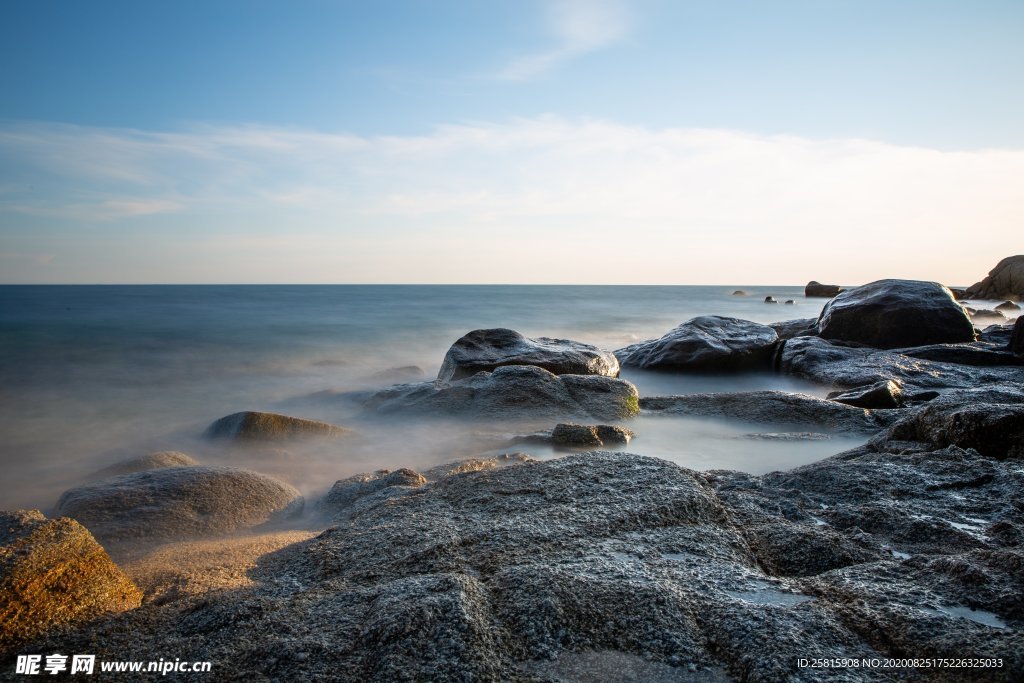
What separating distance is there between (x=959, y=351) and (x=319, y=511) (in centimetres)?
953

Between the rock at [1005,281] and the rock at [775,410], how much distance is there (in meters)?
37.6

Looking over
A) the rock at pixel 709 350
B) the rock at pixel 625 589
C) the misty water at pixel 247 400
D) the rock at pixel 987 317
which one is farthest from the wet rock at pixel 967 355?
the rock at pixel 987 317

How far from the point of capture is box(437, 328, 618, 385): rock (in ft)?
26.4

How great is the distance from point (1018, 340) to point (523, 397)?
316 inches

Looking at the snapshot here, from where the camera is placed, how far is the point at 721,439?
17.6 feet

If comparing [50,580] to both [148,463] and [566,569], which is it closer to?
[566,569]

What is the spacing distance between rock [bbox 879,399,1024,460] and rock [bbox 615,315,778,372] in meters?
5.63

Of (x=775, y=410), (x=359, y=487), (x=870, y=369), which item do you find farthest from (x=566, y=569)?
(x=870, y=369)

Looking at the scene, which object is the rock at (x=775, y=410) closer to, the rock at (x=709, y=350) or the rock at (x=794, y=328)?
the rock at (x=709, y=350)

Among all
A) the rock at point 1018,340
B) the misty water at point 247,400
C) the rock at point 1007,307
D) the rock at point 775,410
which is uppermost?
the rock at point 1007,307

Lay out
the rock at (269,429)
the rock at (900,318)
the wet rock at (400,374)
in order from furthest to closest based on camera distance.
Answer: the wet rock at (400,374) < the rock at (900,318) < the rock at (269,429)

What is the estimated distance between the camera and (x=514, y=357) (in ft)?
26.6

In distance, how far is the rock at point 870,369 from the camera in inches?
298

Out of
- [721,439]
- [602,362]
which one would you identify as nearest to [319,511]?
[721,439]
